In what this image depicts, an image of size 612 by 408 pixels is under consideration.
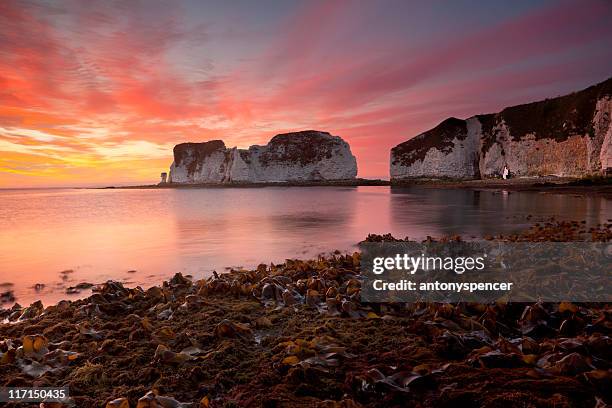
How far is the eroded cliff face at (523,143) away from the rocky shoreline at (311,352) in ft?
174

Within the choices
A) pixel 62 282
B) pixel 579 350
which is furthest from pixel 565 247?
pixel 62 282

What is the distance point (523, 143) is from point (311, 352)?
75.8 m

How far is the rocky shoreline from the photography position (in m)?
3.12

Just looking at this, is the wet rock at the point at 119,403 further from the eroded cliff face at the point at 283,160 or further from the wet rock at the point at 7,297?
the eroded cliff face at the point at 283,160

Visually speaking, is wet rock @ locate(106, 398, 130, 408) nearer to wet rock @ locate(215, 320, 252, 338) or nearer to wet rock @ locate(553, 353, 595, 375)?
wet rock @ locate(215, 320, 252, 338)

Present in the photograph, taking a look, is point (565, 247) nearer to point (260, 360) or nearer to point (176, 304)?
point (260, 360)

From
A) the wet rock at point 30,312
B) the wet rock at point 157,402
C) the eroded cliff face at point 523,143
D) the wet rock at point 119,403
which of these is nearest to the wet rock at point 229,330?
the wet rock at point 157,402

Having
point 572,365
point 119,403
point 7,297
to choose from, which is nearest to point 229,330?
point 119,403

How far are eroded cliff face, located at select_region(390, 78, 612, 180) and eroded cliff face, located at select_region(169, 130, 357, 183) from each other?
30.3m

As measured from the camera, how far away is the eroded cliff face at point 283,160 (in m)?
131

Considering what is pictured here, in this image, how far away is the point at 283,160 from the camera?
13588cm

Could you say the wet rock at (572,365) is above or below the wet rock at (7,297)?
above

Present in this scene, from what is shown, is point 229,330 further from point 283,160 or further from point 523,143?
point 283,160

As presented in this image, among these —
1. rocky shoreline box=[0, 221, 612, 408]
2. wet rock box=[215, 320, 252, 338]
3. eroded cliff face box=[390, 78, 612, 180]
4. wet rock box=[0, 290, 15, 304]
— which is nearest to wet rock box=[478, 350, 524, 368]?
rocky shoreline box=[0, 221, 612, 408]
